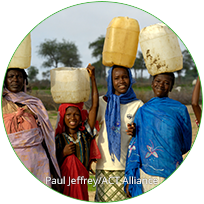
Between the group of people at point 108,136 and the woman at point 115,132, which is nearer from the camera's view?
the group of people at point 108,136

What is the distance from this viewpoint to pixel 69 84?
282 centimetres

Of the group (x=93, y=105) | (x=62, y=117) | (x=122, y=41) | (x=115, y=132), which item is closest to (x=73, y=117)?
(x=62, y=117)

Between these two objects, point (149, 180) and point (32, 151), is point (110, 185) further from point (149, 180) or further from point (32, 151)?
point (32, 151)

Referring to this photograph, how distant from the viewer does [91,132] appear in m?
2.79

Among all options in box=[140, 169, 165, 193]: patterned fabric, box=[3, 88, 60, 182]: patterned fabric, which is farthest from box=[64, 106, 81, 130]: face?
box=[140, 169, 165, 193]: patterned fabric

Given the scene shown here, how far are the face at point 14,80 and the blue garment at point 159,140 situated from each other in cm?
131

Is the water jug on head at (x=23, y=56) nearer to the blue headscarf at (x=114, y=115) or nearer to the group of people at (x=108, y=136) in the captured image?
the group of people at (x=108, y=136)

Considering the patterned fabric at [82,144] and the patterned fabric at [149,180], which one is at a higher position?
the patterned fabric at [82,144]

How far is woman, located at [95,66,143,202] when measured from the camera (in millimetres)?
2770

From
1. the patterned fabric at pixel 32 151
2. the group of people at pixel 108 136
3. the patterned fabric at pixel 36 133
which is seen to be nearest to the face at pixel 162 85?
the group of people at pixel 108 136

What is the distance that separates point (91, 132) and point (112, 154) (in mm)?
328

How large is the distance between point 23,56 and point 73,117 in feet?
2.78

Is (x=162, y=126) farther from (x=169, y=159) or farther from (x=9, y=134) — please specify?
(x=9, y=134)

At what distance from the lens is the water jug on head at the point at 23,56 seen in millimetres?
2697
